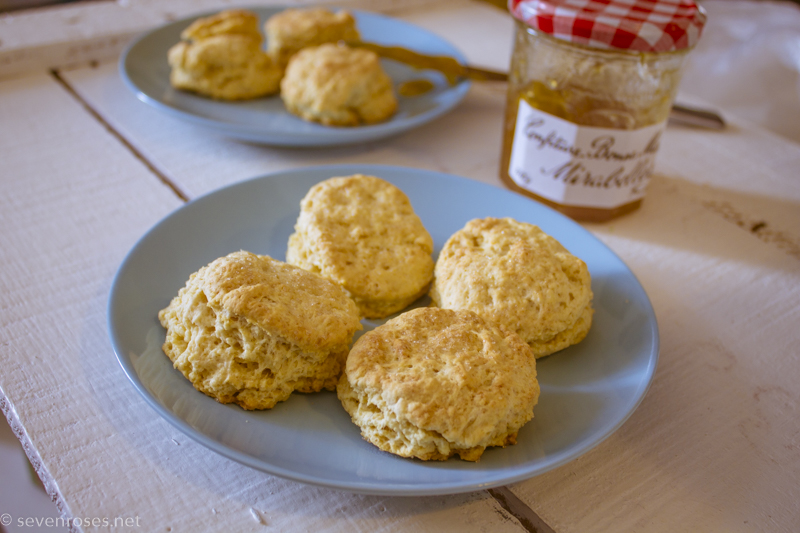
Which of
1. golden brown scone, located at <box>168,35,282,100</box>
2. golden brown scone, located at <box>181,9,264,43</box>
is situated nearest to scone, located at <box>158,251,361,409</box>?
golden brown scone, located at <box>168,35,282,100</box>

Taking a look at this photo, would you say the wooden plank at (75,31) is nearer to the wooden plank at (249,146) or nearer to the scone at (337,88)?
the wooden plank at (249,146)

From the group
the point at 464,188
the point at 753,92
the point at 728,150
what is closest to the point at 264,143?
the point at 464,188

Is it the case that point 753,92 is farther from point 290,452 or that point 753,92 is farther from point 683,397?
point 290,452

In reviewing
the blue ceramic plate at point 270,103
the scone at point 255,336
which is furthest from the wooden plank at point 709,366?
the blue ceramic plate at point 270,103

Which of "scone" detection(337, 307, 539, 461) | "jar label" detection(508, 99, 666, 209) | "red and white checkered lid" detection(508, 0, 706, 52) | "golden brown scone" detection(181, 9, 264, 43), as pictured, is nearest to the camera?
"scone" detection(337, 307, 539, 461)

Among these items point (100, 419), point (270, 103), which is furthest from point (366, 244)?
point (270, 103)

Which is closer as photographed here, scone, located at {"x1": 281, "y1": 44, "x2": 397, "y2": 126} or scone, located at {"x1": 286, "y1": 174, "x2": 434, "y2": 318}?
scone, located at {"x1": 286, "y1": 174, "x2": 434, "y2": 318}

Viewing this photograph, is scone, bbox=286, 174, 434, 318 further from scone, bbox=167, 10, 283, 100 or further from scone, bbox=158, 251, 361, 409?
scone, bbox=167, 10, 283, 100
